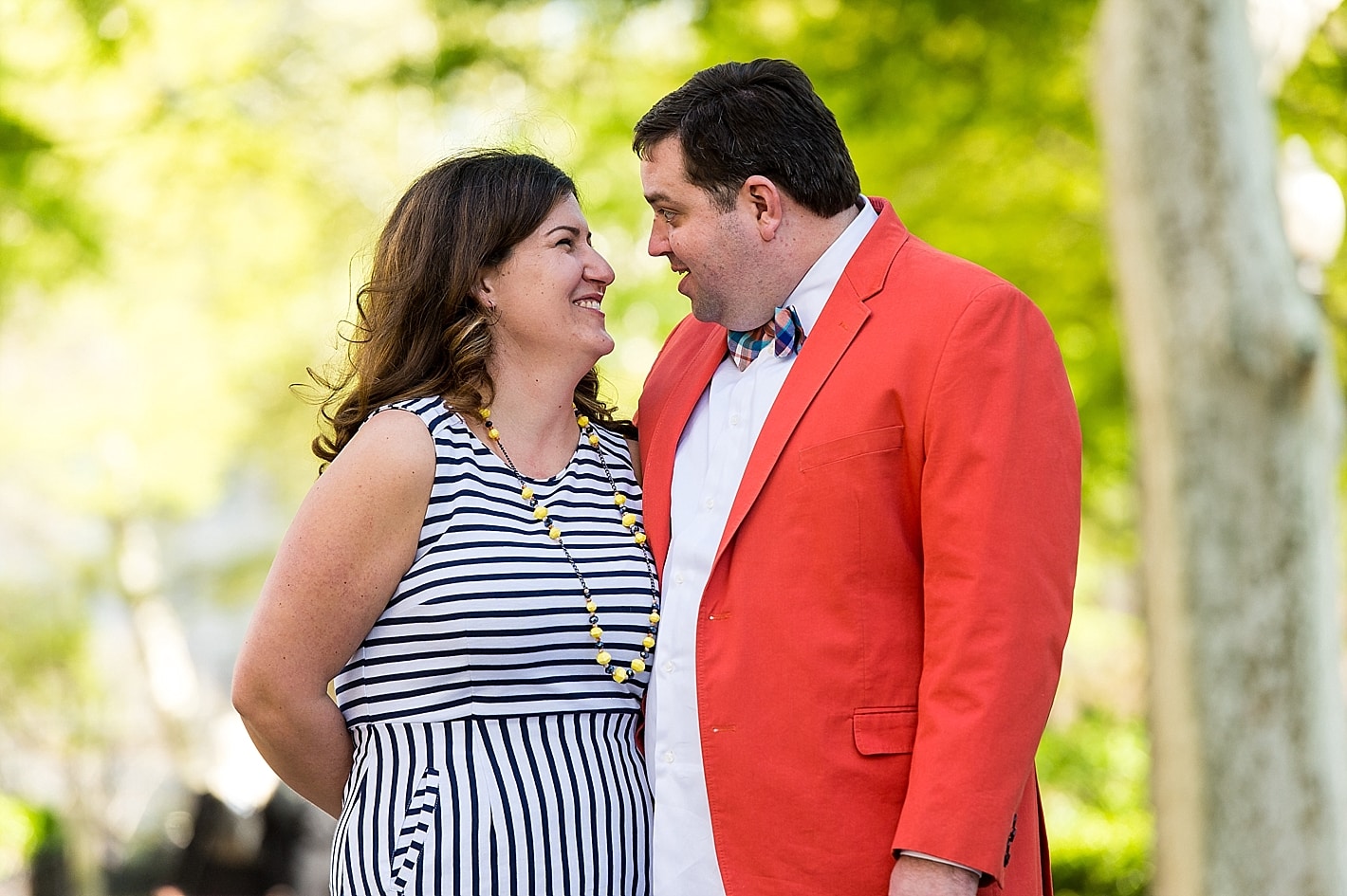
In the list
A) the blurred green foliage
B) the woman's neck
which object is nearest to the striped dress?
the woman's neck

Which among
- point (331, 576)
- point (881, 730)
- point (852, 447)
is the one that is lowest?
point (881, 730)

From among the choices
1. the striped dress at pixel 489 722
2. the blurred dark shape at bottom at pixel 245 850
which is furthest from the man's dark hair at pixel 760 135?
the blurred dark shape at bottom at pixel 245 850

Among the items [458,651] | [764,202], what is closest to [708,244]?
[764,202]

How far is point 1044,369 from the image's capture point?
2.40 meters

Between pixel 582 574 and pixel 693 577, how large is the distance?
22 cm

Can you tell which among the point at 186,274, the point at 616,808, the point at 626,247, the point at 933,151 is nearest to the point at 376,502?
Answer: the point at 616,808

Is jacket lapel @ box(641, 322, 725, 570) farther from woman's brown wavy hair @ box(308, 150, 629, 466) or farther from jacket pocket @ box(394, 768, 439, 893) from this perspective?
jacket pocket @ box(394, 768, 439, 893)

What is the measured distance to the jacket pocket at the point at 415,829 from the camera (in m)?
2.53

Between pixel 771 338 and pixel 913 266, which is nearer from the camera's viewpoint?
pixel 913 266

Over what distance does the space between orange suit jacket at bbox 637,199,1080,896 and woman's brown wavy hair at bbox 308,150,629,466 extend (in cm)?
67

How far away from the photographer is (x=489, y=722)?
2.61m

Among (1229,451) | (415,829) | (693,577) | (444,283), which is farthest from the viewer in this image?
(1229,451)

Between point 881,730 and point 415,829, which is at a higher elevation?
point 881,730

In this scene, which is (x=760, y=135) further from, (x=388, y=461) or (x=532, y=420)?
(x=388, y=461)
